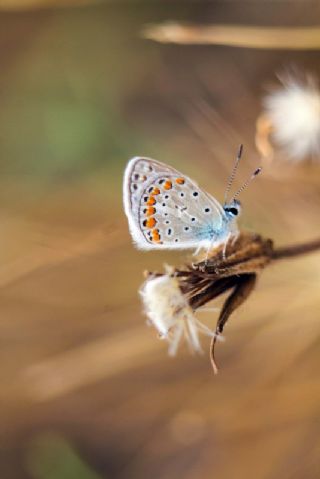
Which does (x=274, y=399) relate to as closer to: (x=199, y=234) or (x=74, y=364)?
(x=74, y=364)

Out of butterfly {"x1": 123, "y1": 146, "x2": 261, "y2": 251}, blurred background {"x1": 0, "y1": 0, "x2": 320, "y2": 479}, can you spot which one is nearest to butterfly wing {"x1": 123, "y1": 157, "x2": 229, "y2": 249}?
butterfly {"x1": 123, "y1": 146, "x2": 261, "y2": 251}

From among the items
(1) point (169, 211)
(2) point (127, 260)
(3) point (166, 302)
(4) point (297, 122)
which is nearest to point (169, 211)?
(1) point (169, 211)

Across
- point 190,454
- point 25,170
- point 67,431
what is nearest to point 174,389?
point 190,454

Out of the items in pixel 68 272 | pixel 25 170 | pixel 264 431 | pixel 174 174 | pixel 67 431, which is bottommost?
pixel 264 431

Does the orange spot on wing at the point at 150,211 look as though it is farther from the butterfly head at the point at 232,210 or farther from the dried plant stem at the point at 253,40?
the dried plant stem at the point at 253,40

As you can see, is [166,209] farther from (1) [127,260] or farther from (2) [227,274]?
(1) [127,260]

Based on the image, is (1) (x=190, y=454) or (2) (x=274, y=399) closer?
(2) (x=274, y=399)

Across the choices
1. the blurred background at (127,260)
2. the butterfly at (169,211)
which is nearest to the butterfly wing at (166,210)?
the butterfly at (169,211)
